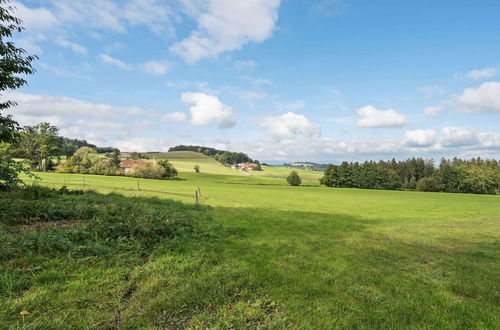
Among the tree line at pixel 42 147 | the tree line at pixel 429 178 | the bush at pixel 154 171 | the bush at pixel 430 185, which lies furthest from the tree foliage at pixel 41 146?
the bush at pixel 430 185

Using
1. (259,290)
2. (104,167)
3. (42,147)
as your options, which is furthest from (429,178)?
(42,147)

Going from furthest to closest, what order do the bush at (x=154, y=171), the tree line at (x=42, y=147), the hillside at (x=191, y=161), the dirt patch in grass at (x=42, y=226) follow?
1. the hillside at (x=191, y=161)
2. the bush at (x=154, y=171)
3. the tree line at (x=42, y=147)
4. the dirt patch in grass at (x=42, y=226)

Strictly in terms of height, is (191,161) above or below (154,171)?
above

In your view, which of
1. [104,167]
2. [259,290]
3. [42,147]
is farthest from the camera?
[104,167]

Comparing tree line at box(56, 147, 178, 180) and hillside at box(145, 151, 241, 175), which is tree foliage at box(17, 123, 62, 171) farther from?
hillside at box(145, 151, 241, 175)

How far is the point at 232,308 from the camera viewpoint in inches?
171

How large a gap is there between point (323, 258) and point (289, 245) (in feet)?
4.91

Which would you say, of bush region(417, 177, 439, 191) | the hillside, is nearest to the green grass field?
bush region(417, 177, 439, 191)

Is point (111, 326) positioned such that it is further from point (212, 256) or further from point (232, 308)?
point (212, 256)

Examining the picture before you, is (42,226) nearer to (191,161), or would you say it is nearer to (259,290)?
(259,290)

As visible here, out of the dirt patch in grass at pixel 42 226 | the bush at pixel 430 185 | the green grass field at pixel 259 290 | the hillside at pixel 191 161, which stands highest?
the hillside at pixel 191 161

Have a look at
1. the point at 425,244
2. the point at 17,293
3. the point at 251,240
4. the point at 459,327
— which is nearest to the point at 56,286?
the point at 17,293

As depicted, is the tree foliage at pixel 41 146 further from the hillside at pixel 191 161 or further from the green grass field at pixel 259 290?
the green grass field at pixel 259 290

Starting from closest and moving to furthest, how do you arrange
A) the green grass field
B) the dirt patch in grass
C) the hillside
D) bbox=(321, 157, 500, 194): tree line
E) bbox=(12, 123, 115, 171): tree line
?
the green grass field → the dirt patch in grass → bbox=(12, 123, 115, 171): tree line → bbox=(321, 157, 500, 194): tree line → the hillside
